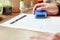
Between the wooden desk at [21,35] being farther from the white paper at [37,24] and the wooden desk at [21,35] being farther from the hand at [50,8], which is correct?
the hand at [50,8]

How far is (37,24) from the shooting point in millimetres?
767

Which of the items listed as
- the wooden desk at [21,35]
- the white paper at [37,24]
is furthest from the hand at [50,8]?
the wooden desk at [21,35]

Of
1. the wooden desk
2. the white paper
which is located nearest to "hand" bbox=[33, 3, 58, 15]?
the white paper

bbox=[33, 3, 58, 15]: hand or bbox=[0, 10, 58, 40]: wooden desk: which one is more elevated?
bbox=[33, 3, 58, 15]: hand

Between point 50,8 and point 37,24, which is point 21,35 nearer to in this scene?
point 37,24

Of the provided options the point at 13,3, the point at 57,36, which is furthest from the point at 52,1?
the point at 57,36

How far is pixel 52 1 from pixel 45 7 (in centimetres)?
18

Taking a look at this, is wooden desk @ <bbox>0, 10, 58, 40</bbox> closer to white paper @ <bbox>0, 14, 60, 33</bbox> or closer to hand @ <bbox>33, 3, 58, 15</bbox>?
white paper @ <bbox>0, 14, 60, 33</bbox>

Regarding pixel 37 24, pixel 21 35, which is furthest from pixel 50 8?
pixel 21 35

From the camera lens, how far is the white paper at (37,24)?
716 mm

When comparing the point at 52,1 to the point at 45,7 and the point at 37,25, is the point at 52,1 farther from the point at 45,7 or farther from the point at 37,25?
the point at 37,25

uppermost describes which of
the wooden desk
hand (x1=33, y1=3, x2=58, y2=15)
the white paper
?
hand (x1=33, y1=3, x2=58, y2=15)

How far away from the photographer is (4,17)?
0.89m

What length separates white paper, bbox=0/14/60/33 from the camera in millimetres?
716
